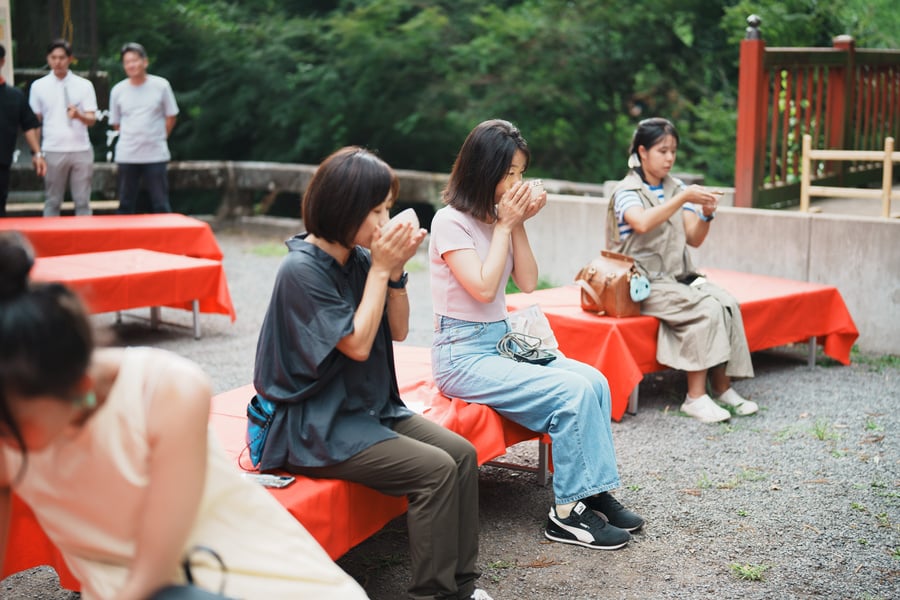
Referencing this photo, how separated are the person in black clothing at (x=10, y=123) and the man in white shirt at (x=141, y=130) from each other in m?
0.93

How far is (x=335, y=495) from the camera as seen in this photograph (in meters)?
3.13

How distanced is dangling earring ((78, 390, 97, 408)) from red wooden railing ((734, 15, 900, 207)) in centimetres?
667

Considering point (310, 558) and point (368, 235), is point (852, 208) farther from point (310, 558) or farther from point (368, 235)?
point (310, 558)

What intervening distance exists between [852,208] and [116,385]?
25.8ft

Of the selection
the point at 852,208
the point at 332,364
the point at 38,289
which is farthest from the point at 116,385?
the point at 852,208

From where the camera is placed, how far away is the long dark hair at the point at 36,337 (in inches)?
70.0

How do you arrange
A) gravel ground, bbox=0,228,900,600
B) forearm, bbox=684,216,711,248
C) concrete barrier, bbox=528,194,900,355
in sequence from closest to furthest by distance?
gravel ground, bbox=0,228,900,600 < forearm, bbox=684,216,711,248 < concrete barrier, bbox=528,194,900,355

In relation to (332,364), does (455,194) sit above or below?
above

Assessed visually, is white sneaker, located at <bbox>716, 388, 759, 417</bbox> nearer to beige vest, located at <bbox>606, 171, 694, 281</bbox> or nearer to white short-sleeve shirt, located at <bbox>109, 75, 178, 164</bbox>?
beige vest, located at <bbox>606, 171, 694, 281</bbox>

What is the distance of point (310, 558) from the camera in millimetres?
2178

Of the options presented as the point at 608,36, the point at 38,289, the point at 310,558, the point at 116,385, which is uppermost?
the point at 608,36

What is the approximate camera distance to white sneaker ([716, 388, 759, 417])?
18.0 feet

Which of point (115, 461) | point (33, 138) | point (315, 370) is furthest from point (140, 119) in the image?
point (115, 461)

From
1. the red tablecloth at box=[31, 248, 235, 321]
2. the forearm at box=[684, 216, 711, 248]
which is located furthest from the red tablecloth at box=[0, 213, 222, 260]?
the forearm at box=[684, 216, 711, 248]
